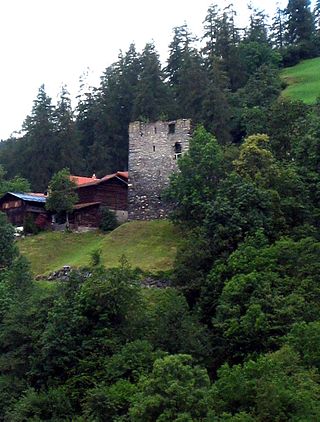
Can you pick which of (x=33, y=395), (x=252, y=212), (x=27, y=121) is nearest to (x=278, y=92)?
(x=27, y=121)

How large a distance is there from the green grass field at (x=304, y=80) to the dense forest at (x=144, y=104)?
279 cm

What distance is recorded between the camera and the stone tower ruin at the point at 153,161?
49.3 metres

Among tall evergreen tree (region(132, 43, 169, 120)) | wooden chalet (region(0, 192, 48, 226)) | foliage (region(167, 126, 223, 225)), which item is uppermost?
tall evergreen tree (region(132, 43, 169, 120))

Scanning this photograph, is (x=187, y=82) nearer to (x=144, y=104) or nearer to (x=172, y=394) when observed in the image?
(x=144, y=104)

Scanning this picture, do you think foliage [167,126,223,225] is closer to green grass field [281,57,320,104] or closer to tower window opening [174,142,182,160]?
tower window opening [174,142,182,160]

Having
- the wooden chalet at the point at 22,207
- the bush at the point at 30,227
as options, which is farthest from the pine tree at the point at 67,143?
the bush at the point at 30,227

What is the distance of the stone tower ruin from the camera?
4928 cm

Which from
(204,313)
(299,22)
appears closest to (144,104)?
(204,313)

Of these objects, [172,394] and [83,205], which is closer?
[172,394]

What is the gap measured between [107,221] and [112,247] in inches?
284

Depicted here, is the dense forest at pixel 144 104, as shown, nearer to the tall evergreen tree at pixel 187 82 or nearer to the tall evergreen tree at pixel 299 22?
the tall evergreen tree at pixel 187 82

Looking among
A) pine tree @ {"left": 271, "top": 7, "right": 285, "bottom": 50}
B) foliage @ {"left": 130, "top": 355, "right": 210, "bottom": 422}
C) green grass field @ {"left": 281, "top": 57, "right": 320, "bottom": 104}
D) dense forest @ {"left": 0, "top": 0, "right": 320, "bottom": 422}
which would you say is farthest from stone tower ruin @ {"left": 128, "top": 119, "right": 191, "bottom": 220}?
pine tree @ {"left": 271, "top": 7, "right": 285, "bottom": 50}

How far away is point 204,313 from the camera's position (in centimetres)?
3584

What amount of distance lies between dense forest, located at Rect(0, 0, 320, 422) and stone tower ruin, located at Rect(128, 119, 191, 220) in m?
2.45
